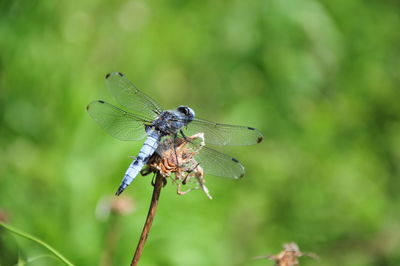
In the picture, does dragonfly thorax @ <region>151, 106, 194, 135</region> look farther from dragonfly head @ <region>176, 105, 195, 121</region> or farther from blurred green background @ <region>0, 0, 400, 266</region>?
blurred green background @ <region>0, 0, 400, 266</region>

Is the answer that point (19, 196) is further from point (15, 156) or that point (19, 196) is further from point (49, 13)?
point (49, 13)

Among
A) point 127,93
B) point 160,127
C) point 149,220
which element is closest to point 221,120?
point 127,93

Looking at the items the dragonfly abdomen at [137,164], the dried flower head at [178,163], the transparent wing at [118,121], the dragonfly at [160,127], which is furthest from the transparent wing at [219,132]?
the dried flower head at [178,163]

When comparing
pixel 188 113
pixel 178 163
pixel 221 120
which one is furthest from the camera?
pixel 221 120

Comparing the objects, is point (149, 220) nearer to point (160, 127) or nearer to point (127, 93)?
point (160, 127)

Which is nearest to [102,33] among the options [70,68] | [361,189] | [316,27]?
[70,68]

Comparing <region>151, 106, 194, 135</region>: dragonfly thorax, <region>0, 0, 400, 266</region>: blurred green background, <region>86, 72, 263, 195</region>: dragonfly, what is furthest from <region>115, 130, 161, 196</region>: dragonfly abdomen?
<region>0, 0, 400, 266</region>: blurred green background

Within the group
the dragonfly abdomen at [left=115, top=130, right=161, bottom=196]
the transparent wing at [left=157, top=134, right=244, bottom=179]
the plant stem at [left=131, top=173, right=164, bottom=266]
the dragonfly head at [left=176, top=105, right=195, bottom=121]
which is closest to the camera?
the plant stem at [left=131, top=173, right=164, bottom=266]
